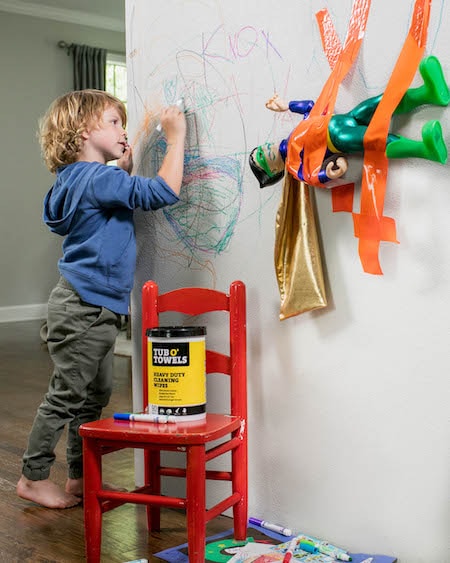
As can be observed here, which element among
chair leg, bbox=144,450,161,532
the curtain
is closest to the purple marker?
chair leg, bbox=144,450,161,532

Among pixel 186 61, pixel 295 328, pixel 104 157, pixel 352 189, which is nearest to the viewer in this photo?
pixel 352 189

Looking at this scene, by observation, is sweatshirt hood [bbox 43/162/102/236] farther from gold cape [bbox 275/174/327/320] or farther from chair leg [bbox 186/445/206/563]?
chair leg [bbox 186/445/206/563]

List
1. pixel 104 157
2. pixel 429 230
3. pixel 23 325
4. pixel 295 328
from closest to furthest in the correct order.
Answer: pixel 429 230, pixel 295 328, pixel 104 157, pixel 23 325

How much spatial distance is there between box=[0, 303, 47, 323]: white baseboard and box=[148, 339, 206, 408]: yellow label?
16.0 ft

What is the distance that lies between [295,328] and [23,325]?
456cm

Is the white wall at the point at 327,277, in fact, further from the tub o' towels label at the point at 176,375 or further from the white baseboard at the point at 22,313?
the white baseboard at the point at 22,313

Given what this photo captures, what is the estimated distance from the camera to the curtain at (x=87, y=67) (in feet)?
20.5

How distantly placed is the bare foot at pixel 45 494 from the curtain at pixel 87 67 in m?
4.83

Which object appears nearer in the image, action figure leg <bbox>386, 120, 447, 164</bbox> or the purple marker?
action figure leg <bbox>386, 120, 447, 164</bbox>

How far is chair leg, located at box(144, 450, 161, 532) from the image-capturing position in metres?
1.70

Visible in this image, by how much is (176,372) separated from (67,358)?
1.53 ft

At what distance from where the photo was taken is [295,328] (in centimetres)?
161

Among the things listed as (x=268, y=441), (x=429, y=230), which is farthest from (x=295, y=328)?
(x=429, y=230)

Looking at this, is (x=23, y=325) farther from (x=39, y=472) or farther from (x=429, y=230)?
(x=429, y=230)
